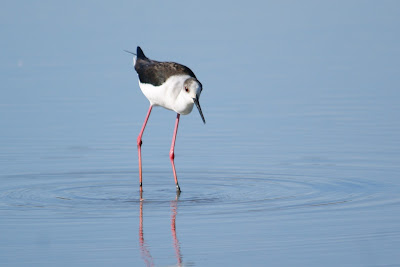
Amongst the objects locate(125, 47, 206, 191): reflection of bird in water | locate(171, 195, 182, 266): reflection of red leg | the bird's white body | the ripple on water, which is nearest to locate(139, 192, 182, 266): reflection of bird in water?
locate(171, 195, 182, 266): reflection of red leg

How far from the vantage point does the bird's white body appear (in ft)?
33.0

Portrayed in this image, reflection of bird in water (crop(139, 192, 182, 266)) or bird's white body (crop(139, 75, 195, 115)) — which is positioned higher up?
bird's white body (crop(139, 75, 195, 115))

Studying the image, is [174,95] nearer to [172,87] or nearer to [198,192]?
[172,87]

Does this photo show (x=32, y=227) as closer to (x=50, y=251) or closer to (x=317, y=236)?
(x=50, y=251)

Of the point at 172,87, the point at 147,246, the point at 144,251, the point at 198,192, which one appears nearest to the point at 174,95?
the point at 172,87

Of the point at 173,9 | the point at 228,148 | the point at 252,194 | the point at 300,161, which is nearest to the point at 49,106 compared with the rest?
the point at 228,148

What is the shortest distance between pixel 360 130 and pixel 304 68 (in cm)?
525

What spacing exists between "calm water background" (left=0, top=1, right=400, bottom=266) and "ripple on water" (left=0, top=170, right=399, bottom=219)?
0.02 m

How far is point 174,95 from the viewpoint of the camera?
33.4 feet

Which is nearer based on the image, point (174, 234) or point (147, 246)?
point (147, 246)

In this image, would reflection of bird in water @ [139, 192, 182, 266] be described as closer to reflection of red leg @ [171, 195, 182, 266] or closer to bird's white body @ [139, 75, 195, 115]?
reflection of red leg @ [171, 195, 182, 266]

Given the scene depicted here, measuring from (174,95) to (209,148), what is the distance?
66.5 inches

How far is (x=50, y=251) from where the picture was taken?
730cm

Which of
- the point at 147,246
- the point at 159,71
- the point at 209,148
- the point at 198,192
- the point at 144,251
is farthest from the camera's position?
the point at 209,148
